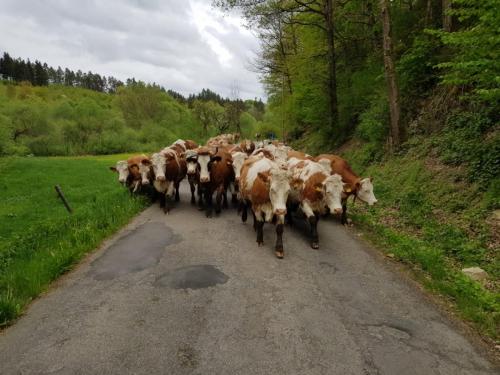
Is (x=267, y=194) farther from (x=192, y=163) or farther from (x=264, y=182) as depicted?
(x=192, y=163)

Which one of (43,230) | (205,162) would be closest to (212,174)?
(205,162)

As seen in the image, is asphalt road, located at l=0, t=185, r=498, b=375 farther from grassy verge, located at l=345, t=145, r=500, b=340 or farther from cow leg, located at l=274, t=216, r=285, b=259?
grassy verge, located at l=345, t=145, r=500, b=340

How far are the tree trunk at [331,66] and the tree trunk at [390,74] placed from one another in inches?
251

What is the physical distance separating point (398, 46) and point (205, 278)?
14.9 meters

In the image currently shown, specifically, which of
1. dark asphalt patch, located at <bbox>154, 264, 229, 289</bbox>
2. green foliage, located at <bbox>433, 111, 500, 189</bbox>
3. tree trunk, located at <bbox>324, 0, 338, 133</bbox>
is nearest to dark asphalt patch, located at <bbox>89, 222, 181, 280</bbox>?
dark asphalt patch, located at <bbox>154, 264, 229, 289</bbox>

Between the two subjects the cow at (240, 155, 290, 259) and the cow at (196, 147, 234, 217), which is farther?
the cow at (196, 147, 234, 217)

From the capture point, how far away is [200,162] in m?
10.2

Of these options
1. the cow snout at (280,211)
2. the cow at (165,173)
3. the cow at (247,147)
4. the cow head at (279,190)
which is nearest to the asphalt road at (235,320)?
the cow snout at (280,211)

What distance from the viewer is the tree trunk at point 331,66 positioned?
59.5ft

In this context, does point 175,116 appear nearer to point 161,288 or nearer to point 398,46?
point 398,46

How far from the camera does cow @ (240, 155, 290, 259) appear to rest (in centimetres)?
717

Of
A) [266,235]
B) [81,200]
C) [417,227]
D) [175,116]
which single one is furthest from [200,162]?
[175,116]

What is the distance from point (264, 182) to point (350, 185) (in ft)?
10.1

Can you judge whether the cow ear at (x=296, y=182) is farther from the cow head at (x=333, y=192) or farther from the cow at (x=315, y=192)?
the cow head at (x=333, y=192)
